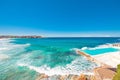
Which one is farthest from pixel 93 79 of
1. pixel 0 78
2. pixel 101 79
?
pixel 0 78

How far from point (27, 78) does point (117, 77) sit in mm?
9006

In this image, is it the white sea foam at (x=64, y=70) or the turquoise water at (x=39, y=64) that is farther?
the white sea foam at (x=64, y=70)

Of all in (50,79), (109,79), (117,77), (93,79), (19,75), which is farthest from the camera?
(19,75)

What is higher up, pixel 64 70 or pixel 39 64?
pixel 64 70

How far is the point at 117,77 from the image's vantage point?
27.0 ft

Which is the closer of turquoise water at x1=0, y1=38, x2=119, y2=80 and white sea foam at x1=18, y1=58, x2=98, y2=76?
turquoise water at x1=0, y1=38, x2=119, y2=80

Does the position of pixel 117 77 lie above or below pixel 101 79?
above

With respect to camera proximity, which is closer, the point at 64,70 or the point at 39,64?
the point at 64,70

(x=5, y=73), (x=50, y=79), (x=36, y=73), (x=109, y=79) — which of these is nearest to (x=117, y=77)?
(x=109, y=79)

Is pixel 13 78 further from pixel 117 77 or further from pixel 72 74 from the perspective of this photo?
pixel 117 77

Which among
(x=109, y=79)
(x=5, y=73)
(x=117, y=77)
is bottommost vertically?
(x=5, y=73)

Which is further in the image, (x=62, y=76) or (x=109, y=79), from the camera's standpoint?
(x=62, y=76)

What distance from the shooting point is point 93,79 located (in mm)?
13742

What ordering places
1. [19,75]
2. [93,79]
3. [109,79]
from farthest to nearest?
[19,75] < [93,79] < [109,79]
